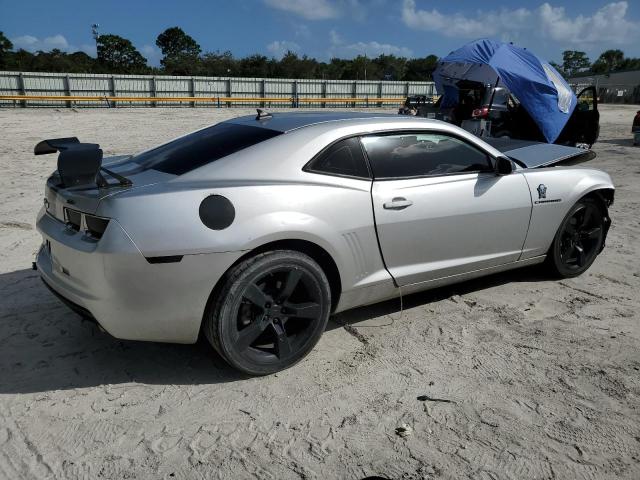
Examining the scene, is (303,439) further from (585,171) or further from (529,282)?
(585,171)

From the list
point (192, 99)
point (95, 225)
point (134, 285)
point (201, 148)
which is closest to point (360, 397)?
point (134, 285)

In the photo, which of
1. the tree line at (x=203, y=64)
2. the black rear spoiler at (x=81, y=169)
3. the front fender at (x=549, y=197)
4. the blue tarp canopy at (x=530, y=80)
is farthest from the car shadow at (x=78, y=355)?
the tree line at (x=203, y=64)

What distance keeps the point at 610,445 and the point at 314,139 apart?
231 centimetres

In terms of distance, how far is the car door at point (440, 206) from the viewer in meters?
3.60

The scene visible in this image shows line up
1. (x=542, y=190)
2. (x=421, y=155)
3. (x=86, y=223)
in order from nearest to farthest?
(x=86, y=223) < (x=421, y=155) < (x=542, y=190)

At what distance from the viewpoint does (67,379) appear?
125 inches

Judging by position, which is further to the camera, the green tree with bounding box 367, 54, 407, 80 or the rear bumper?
the green tree with bounding box 367, 54, 407, 80

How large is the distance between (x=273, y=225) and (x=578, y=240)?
315 centimetres

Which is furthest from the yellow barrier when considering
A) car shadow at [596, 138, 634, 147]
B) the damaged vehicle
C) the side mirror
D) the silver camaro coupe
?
the side mirror

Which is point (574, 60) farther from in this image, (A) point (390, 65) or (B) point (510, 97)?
(B) point (510, 97)

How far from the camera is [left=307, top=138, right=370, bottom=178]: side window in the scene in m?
3.37

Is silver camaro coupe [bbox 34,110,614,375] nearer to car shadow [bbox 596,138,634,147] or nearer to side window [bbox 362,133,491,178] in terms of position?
side window [bbox 362,133,491,178]

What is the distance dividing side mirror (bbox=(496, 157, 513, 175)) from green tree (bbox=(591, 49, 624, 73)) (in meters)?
109

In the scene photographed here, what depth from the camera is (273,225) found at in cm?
302
